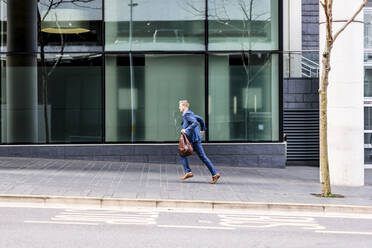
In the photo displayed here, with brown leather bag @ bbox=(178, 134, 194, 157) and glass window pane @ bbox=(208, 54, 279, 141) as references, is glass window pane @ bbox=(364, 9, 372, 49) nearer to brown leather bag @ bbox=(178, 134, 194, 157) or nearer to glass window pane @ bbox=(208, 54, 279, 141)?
glass window pane @ bbox=(208, 54, 279, 141)

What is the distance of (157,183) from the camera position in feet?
42.6

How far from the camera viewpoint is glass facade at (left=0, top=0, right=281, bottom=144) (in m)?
17.6

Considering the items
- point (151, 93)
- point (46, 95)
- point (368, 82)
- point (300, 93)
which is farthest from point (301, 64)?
point (46, 95)

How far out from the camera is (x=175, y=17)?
17.7 meters

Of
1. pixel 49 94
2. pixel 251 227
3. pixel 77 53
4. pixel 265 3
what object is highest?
pixel 265 3

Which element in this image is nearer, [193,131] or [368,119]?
[193,131]

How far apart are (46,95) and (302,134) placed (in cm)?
785

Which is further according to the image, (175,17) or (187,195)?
(175,17)

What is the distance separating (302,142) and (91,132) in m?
6.61

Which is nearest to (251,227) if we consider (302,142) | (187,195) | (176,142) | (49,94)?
Result: (187,195)

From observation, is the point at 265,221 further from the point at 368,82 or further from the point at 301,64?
the point at 368,82

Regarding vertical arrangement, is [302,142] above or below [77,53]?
below

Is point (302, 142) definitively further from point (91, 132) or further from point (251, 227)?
point (251, 227)

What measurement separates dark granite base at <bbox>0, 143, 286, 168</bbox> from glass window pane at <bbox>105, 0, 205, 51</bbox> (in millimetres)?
2773
